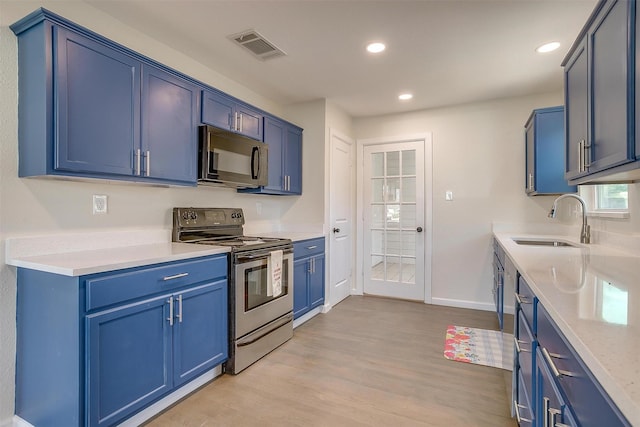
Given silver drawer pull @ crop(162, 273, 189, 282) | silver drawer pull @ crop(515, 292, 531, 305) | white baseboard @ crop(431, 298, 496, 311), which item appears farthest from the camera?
white baseboard @ crop(431, 298, 496, 311)

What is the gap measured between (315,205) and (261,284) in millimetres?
1404

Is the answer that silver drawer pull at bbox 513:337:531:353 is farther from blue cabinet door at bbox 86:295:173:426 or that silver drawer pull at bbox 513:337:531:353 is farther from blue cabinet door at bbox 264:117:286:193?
blue cabinet door at bbox 264:117:286:193

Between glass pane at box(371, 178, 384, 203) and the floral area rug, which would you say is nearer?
the floral area rug

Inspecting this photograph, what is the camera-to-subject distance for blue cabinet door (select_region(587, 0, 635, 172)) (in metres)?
1.19

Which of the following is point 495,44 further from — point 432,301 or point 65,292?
point 65,292

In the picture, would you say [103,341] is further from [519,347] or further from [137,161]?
[519,347]

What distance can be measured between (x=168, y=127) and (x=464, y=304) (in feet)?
11.8

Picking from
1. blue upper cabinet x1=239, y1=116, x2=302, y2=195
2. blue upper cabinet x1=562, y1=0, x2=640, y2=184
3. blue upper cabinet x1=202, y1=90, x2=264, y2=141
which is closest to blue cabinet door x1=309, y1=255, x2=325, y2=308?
blue upper cabinet x1=239, y1=116, x2=302, y2=195

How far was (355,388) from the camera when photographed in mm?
2135

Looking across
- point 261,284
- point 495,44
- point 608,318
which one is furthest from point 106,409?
point 495,44

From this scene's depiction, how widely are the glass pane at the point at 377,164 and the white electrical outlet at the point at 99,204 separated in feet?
10.3

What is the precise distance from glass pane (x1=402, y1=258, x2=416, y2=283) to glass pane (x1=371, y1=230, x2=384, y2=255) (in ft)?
1.10

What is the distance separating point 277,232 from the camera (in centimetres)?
379

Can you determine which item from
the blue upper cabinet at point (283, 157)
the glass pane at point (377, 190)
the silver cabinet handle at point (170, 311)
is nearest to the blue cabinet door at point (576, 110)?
the silver cabinet handle at point (170, 311)
